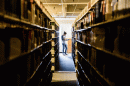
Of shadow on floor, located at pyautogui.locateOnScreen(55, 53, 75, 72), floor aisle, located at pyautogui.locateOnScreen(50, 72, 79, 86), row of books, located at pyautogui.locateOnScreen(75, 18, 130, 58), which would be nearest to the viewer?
row of books, located at pyautogui.locateOnScreen(75, 18, 130, 58)

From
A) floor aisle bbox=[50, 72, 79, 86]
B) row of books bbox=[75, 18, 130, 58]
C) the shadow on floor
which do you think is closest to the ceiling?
the shadow on floor

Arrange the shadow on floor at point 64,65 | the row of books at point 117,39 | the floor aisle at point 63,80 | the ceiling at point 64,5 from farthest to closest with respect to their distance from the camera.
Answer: the ceiling at point 64,5
the shadow on floor at point 64,65
the floor aisle at point 63,80
the row of books at point 117,39

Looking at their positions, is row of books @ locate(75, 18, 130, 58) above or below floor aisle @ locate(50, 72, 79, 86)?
above

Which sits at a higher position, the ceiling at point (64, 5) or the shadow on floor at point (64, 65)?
the ceiling at point (64, 5)

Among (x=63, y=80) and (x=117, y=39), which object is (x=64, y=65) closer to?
(x=63, y=80)

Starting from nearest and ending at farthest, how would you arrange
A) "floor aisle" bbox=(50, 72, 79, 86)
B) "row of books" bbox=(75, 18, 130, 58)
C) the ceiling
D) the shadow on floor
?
"row of books" bbox=(75, 18, 130, 58) < "floor aisle" bbox=(50, 72, 79, 86) < the shadow on floor < the ceiling

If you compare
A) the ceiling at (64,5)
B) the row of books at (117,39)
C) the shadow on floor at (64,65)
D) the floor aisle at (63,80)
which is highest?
the ceiling at (64,5)

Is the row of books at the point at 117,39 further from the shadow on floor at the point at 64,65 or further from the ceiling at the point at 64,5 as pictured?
the ceiling at the point at 64,5

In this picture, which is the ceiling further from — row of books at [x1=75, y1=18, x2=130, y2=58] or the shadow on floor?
row of books at [x1=75, y1=18, x2=130, y2=58]

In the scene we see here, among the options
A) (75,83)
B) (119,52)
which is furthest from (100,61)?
(75,83)

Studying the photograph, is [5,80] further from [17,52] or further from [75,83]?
[75,83]

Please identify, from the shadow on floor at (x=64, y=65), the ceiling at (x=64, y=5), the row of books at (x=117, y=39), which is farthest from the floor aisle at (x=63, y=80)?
the ceiling at (x=64, y=5)

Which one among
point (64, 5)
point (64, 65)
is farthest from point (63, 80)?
point (64, 5)

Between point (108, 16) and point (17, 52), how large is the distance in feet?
3.64
